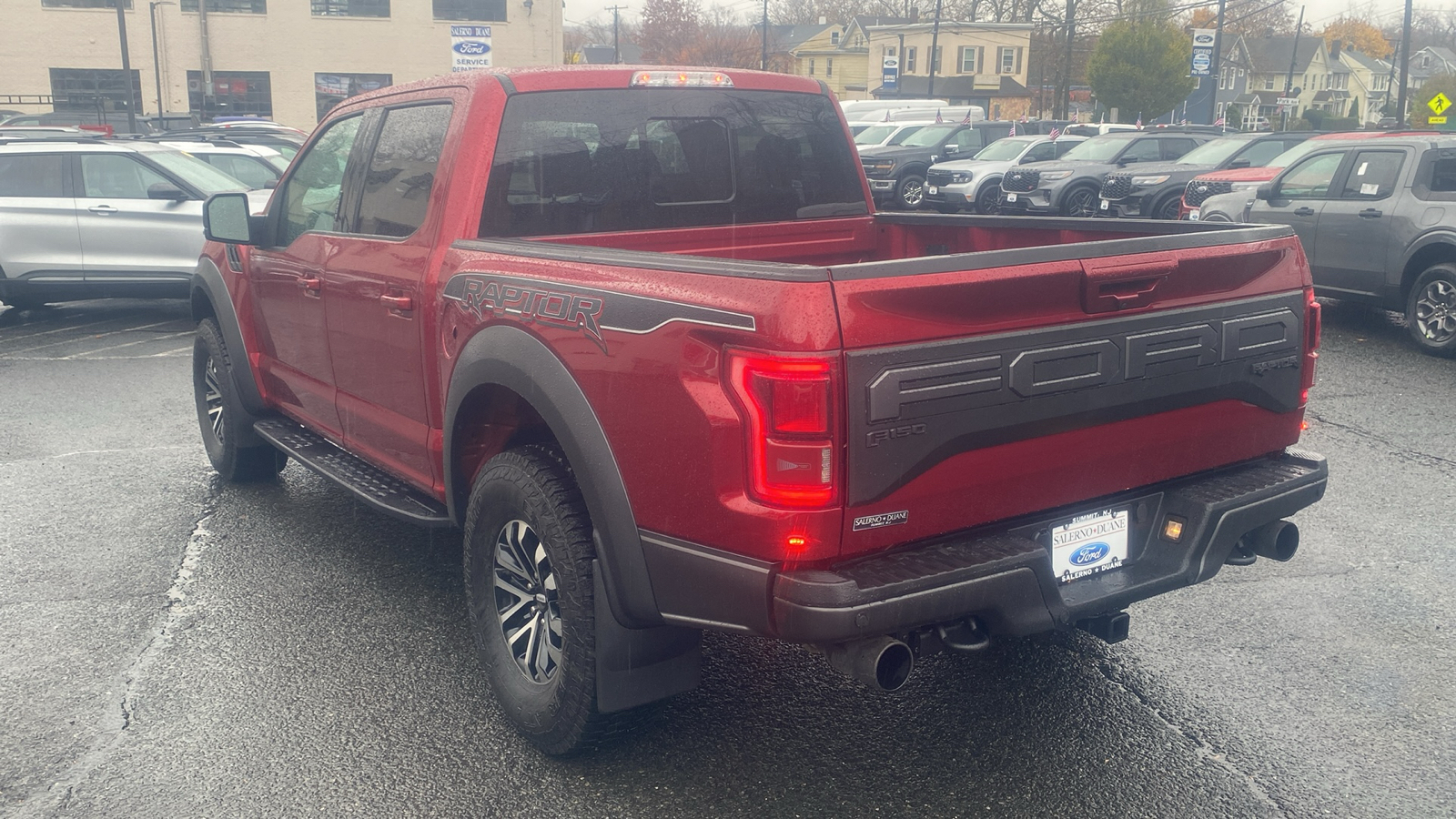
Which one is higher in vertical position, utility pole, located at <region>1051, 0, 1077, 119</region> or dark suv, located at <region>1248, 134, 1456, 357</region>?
utility pole, located at <region>1051, 0, 1077, 119</region>

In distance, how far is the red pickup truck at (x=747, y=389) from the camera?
8.86ft

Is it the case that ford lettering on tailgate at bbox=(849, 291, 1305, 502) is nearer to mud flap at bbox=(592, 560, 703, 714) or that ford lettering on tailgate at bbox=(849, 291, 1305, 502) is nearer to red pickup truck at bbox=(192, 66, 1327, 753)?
red pickup truck at bbox=(192, 66, 1327, 753)

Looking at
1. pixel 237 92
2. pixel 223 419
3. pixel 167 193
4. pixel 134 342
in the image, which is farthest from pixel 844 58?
pixel 223 419

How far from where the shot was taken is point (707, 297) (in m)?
2.77

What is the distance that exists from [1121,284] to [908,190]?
82.5 ft

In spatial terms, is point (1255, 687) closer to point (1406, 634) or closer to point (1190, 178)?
point (1406, 634)

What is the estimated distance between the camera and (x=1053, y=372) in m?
2.93

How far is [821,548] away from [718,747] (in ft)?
3.64

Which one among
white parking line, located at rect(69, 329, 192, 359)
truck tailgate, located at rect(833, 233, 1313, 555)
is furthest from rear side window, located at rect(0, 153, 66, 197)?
truck tailgate, located at rect(833, 233, 1313, 555)

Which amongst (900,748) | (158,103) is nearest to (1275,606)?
(900,748)

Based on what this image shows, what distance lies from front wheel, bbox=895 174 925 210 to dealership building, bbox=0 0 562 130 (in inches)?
766

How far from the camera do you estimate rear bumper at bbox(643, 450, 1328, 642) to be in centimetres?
269

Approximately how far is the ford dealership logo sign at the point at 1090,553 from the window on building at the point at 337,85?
4671 centimetres

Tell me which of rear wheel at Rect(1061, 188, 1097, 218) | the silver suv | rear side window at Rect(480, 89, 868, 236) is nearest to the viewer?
rear side window at Rect(480, 89, 868, 236)
